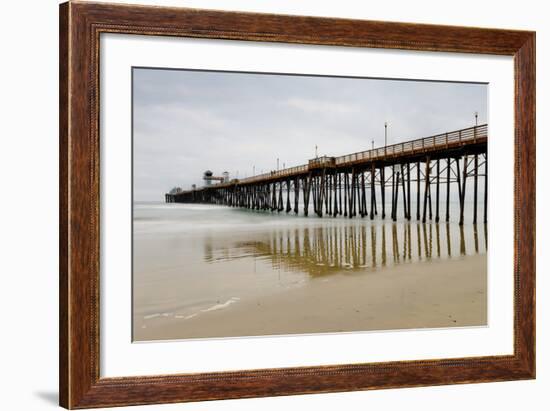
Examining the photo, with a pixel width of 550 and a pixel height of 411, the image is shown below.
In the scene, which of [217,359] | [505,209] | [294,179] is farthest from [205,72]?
[505,209]

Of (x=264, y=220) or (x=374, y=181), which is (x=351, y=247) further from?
(x=374, y=181)

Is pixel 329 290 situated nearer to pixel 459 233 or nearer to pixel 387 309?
pixel 387 309

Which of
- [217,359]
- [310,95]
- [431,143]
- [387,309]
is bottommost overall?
[217,359]

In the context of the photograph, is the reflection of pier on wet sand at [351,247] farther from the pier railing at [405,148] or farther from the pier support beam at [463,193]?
the pier railing at [405,148]

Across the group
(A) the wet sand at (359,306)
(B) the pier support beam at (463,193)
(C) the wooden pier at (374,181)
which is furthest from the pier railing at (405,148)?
(A) the wet sand at (359,306)

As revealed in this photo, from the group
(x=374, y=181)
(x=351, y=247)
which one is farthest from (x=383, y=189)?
(x=351, y=247)
